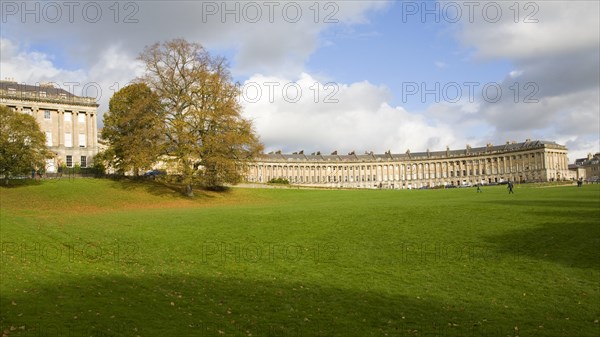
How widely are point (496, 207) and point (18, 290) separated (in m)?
27.1

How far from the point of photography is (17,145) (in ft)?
158

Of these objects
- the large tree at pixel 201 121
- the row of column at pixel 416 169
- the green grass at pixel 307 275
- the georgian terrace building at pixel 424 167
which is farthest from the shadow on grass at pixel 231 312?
the georgian terrace building at pixel 424 167

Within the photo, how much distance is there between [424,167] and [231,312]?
570 feet

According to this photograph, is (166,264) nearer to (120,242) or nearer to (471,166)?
(120,242)

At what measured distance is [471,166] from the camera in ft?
574

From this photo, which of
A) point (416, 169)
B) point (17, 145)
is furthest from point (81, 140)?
point (416, 169)

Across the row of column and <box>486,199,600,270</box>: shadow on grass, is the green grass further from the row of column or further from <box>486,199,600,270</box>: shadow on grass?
the row of column

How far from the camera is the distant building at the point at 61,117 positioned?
226 ft

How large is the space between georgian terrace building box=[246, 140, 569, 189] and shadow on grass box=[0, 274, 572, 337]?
145 meters

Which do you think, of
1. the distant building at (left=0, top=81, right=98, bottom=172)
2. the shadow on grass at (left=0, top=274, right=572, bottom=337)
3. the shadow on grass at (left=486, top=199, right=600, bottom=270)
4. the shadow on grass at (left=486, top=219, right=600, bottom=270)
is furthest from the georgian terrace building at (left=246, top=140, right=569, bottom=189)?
the shadow on grass at (left=0, top=274, right=572, bottom=337)

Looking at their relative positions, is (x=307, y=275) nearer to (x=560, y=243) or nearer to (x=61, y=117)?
(x=560, y=243)

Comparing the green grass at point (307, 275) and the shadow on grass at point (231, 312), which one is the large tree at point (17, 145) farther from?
the shadow on grass at point (231, 312)

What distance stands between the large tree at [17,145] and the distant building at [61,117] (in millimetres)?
19674

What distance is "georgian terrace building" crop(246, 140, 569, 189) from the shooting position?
534ft
